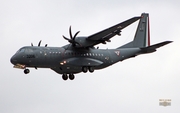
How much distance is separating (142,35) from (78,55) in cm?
885

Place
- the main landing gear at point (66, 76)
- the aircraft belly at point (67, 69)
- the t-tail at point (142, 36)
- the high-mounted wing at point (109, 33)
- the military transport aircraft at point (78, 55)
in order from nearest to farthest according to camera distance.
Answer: the high-mounted wing at point (109, 33) < the military transport aircraft at point (78, 55) < the aircraft belly at point (67, 69) < the main landing gear at point (66, 76) < the t-tail at point (142, 36)

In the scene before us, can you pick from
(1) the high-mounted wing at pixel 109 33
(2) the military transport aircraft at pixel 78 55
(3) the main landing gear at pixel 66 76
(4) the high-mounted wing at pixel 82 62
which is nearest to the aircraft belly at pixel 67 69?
(2) the military transport aircraft at pixel 78 55

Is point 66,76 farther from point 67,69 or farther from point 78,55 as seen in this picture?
point 78,55

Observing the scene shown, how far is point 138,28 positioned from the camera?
2156 inches

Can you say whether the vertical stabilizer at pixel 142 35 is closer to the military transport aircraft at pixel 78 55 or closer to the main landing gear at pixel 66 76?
the military transport aircraft at pixel 78 55

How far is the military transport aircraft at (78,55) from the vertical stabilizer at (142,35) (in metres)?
1.66

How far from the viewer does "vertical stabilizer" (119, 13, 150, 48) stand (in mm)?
53688

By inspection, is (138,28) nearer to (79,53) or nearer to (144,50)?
(144,50)

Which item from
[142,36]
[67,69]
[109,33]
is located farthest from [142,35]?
[67,69]

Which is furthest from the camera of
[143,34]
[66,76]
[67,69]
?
[143,34]

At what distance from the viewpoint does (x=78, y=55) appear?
4844cm

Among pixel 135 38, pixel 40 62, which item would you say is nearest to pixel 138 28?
pixel 135 38

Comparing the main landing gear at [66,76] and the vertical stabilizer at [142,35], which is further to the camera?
the vertical stabilizer at [142,35]

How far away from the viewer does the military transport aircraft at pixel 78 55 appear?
46.2m
